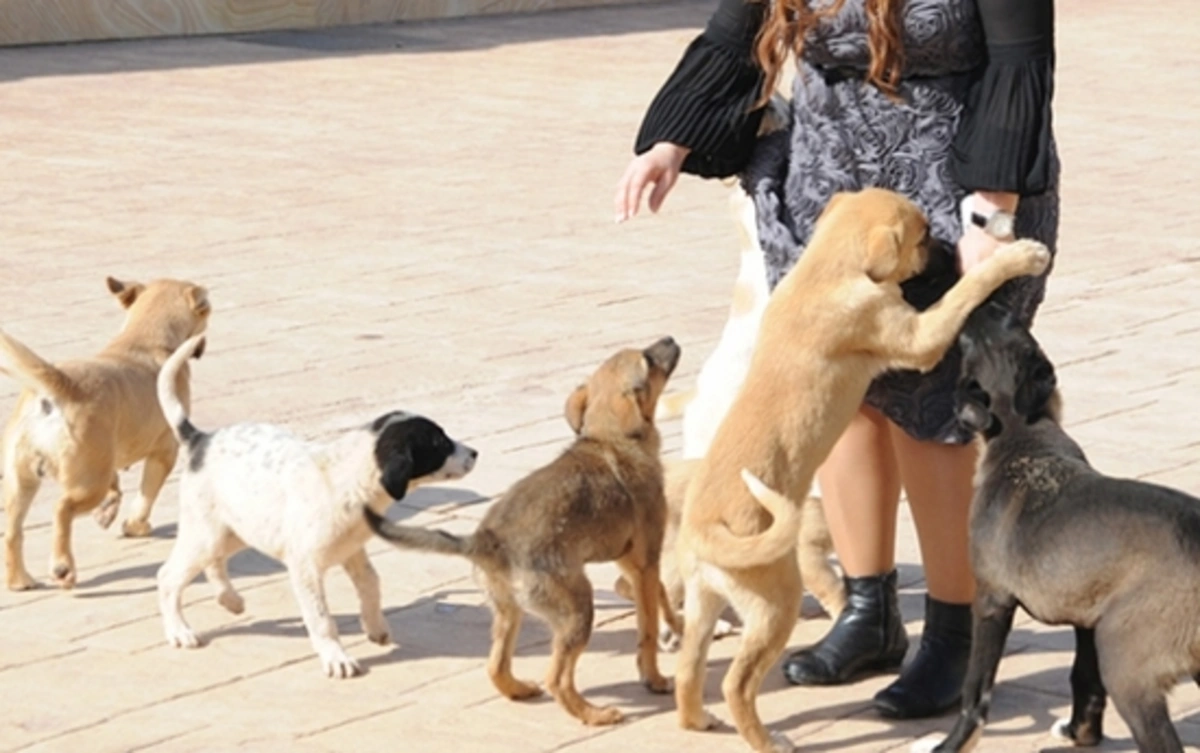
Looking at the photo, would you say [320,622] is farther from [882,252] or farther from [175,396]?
[882,252]

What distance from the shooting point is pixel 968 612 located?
5688 millimetres

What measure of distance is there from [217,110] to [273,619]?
1010 centimetres

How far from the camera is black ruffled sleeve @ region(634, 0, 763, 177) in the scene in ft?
18.9

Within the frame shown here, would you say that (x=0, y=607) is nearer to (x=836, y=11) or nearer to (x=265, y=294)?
(x=836, y=11)

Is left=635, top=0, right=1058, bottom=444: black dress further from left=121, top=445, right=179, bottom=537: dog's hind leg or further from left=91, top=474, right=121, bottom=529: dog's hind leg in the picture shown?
left=91, top=474, right=121, bottom=529: dog's hind leg

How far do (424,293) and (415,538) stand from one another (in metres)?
5.27

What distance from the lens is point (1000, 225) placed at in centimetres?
518

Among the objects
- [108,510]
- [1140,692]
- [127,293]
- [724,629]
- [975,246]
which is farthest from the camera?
[127,293]

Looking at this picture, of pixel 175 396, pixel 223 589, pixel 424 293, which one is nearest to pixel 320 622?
pixel 223 589

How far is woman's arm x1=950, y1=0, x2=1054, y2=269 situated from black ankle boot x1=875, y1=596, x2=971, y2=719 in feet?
3.08

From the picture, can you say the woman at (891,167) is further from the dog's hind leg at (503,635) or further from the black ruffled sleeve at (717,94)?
the dog's hind leg at (503,635)

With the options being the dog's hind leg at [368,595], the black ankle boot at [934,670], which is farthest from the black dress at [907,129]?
the dog's hind leg at [368,595]

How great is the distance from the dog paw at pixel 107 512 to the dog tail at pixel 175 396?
0.68 metres

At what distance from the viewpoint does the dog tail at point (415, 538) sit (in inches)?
211
